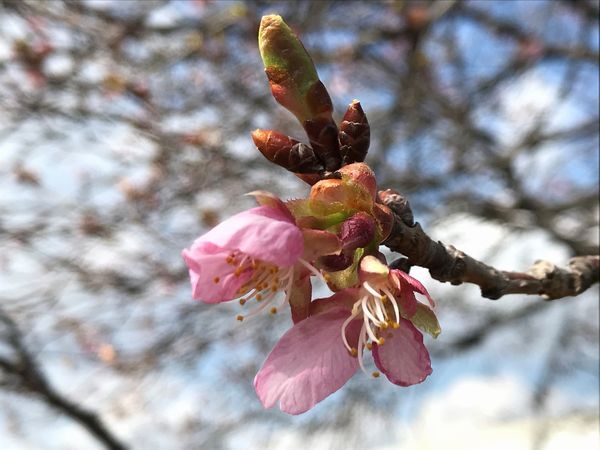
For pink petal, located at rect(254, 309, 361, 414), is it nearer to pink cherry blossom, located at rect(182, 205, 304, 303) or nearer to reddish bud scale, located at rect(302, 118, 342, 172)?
pink cherry blossom, located at rect(182, 205, 304, 303)

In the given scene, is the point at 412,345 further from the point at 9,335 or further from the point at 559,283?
the point at 9,335

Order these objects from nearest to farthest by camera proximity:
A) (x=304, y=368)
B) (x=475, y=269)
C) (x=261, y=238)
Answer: (x=261, y=238) < (x=304, y=368) < (x=475, y=269)

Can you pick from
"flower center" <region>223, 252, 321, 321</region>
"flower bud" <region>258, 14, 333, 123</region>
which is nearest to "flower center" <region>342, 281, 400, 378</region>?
"flower center" <region>223, 252, 321, 321</region>

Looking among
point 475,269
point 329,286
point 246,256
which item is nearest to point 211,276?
point 246,256

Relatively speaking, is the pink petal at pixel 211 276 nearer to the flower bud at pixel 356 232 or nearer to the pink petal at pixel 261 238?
the pink petal at pixel 261 238

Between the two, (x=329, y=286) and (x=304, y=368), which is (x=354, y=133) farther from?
(x=304, y=368)

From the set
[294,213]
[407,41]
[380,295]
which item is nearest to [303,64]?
[294,213]
